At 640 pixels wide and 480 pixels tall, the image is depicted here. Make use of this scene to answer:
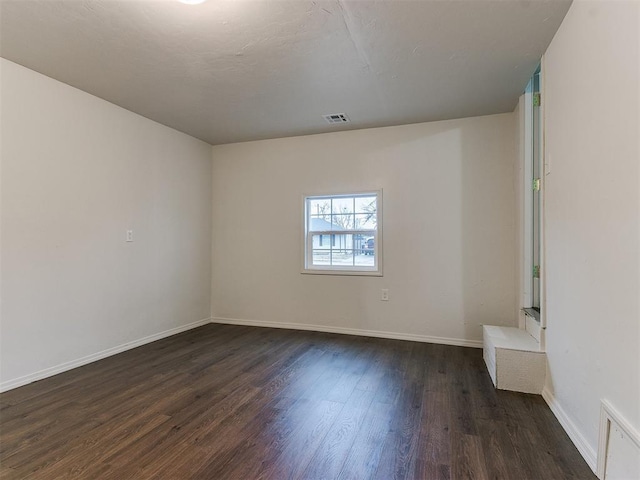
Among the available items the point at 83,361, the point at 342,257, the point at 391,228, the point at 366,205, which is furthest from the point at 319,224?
the point at 83,361

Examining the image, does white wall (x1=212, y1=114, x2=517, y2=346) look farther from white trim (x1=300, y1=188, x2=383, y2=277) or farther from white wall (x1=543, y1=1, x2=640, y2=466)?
white wall (x1=543, y1=1, x2=640, y2=466)

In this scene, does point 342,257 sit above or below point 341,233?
below

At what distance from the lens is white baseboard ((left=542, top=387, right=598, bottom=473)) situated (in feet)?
5.32

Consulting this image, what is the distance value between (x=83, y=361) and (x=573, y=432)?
370 centimetres

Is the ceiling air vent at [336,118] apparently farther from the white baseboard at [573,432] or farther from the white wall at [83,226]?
the white baseboard at [573,432]

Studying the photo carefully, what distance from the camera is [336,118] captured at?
145 inches

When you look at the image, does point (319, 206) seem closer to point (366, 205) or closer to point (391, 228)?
point (366, 205)

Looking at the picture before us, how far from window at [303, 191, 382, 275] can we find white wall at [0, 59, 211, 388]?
1.59m

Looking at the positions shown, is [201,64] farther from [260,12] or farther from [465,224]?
[465,224]

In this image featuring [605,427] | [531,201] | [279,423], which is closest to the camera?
[605,427]

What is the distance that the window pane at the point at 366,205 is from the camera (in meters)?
4.07

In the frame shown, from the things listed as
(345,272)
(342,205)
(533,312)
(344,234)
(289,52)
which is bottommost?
(533,312)

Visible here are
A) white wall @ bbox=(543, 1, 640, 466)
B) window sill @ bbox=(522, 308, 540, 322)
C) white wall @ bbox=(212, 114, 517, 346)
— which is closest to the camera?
Answer: white wall @ bbox=(543, 1, 640, 466)

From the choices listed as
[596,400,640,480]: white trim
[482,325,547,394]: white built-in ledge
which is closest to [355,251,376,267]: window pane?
[482,325,547,394]: white built-in ledge
